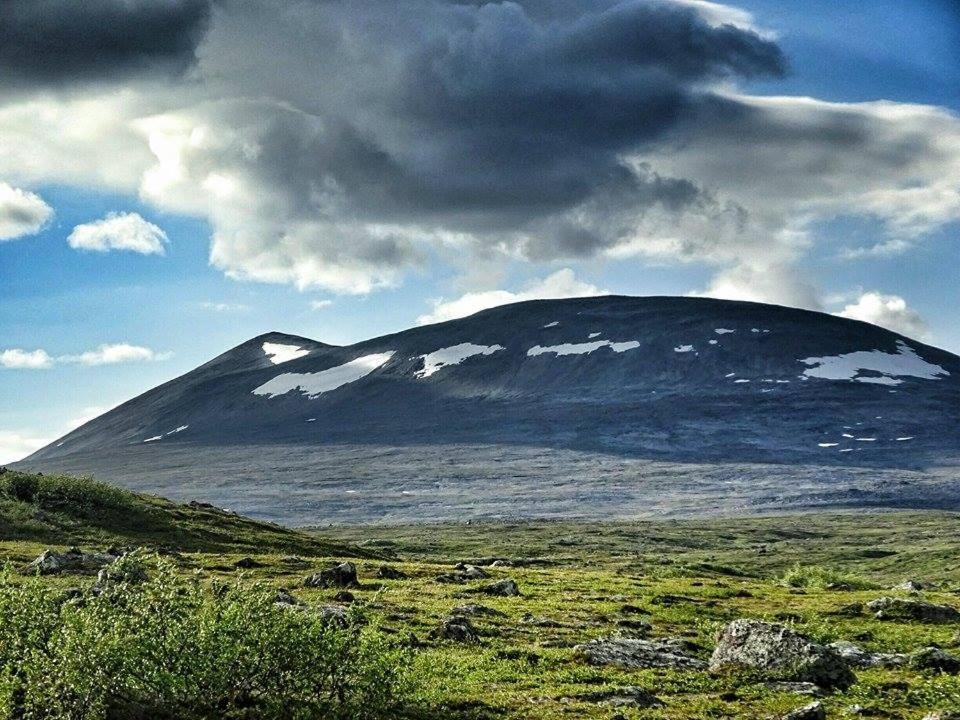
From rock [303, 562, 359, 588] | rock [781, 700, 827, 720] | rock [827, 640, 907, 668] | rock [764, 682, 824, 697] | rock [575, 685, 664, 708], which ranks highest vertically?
rock [303, 562, 359, 588]

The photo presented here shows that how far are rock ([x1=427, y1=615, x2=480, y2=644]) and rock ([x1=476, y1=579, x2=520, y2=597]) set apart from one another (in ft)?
29.7

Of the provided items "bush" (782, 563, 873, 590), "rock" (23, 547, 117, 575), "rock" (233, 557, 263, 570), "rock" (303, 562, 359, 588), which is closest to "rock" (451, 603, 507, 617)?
"rock" (303, 562, 359, 588)

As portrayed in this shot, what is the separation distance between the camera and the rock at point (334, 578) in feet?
112

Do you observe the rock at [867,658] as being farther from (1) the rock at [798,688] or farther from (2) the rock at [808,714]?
(2) the rock at [808,714]

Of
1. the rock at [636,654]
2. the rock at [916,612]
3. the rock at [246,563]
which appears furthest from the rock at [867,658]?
the rock at [246,563]

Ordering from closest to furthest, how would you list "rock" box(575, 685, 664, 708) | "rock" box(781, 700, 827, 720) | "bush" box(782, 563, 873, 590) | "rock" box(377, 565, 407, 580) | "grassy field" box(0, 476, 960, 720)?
"rock" box(781, 700, 827, 720), "rock" box(575, 685, 664, 708), "grassy field" box(0, 476, 960, 720), "rock" box(377, 565, 407, 580), "bush" box(782, 563, 873, 590)

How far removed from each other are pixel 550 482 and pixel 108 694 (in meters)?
162

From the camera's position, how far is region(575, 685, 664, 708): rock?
63.6ft

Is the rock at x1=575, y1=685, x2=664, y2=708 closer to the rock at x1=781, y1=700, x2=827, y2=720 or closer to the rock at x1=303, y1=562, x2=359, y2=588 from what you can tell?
the rock at x1=781, y1=700, x2=827, y2=720

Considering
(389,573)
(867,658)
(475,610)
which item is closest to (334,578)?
(389,573)

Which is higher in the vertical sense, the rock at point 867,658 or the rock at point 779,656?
the rock at point 779,656

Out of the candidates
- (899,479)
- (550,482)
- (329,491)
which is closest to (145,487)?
(329,491)

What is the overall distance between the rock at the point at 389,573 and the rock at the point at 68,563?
9.53m

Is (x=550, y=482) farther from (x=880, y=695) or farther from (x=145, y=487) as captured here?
(x=880, y=695)
